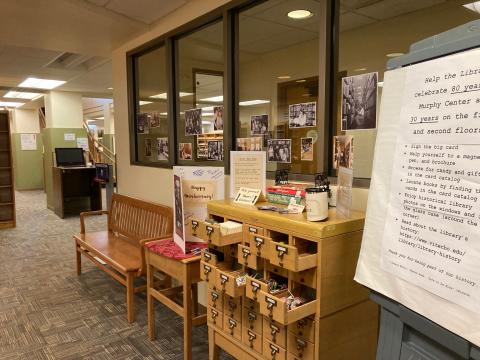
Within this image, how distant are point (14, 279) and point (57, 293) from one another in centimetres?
74

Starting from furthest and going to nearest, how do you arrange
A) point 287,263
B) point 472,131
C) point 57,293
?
1. point 57,293
2. point 287,263
3. point 472,131

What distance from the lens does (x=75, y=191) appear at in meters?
7.04

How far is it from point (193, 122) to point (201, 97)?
0.24 metres

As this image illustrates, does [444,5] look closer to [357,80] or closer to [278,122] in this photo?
[357,80]

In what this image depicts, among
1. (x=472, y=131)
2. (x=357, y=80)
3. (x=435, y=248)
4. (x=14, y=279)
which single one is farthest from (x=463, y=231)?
(x=14, y=279)

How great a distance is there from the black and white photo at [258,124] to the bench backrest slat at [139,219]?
101cm

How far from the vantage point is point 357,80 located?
6.51 feet

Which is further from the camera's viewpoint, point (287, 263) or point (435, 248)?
point (287, 263)

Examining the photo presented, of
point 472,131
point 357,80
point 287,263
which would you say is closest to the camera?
point 472,131

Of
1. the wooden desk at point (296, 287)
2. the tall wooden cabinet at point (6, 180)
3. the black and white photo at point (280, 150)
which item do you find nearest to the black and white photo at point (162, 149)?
the black and white photo at point (280, 150)

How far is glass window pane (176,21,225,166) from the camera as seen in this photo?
118 inches

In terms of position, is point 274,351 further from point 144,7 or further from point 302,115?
point 144,7

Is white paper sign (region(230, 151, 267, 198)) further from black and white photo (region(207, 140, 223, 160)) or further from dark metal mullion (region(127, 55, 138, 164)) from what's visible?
dark metal mullion (region(127, 55, 138, 164))

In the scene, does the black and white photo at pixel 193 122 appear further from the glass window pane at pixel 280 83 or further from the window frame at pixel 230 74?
the glass window pane at pixel 280 83
